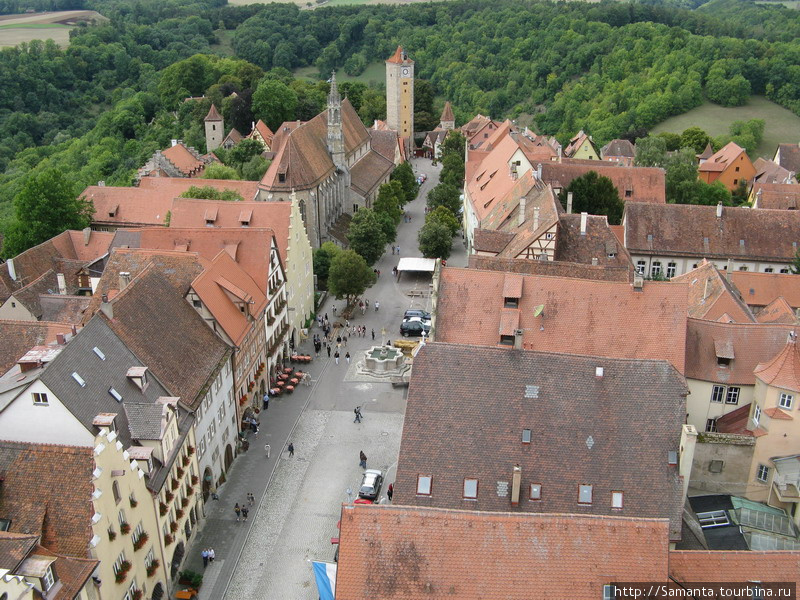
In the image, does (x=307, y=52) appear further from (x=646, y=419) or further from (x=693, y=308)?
(x=646, y=419)

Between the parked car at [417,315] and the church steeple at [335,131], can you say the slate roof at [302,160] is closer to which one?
the church steeple at [335,131]

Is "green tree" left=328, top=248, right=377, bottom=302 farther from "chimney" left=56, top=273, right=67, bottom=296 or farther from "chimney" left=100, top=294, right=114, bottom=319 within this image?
"chimney" left=100, top=294, right=114, bottom=319

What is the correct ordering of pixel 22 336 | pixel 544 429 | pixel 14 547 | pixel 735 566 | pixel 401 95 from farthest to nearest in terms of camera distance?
1. pixel 401 95
2. pixel 22 336
3. pixel 544 429
4. pixel 735 566
5. pixel 14 547

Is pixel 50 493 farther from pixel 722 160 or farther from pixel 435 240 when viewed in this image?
pixel 722 160

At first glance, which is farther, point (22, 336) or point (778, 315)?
point (778, 315)

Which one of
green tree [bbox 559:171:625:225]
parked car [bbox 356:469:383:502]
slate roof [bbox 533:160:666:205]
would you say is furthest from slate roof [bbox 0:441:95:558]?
slate roof [bbox 533:160:666:205]

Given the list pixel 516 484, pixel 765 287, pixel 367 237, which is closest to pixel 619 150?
pixel 367 237
